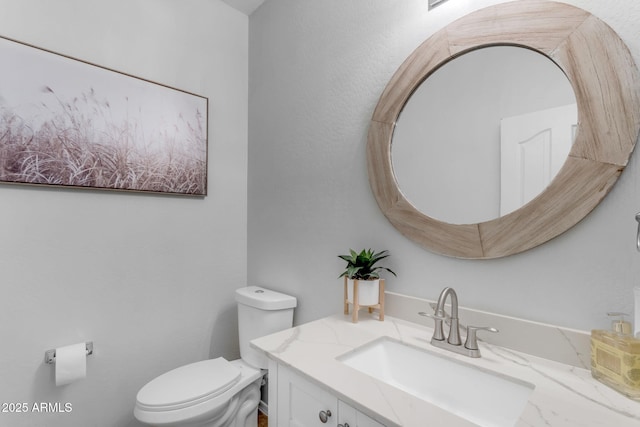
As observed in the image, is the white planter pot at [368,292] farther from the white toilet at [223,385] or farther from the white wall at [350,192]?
the white toilet at [223,385]

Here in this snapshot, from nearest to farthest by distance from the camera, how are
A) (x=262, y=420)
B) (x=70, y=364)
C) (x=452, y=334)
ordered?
1. (x=452, y=334)
2. (x=70, y=364)
3. (x=262, y=420)

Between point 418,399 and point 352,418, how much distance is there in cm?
16

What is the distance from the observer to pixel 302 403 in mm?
894

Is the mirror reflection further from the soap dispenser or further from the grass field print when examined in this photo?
the grass field print

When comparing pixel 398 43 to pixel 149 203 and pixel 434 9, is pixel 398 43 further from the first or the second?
pixel 149 203

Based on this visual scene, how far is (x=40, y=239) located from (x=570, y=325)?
1.99 metres

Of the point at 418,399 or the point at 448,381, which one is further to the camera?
the point at 448,381

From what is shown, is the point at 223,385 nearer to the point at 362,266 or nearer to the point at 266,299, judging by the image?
the point at 266,299

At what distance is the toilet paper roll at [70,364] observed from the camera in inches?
52.4

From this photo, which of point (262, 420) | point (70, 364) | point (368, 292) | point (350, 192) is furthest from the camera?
point (262, 420)

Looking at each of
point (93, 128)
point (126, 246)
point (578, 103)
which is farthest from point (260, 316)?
point (578, 103)

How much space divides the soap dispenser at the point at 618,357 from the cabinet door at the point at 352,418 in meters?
0.56

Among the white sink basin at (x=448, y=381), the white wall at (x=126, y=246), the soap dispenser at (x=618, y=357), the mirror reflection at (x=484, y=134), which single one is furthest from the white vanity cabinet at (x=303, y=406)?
the white wall at (x=126, y=246)

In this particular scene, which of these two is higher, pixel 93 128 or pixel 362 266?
pixel 93 128
